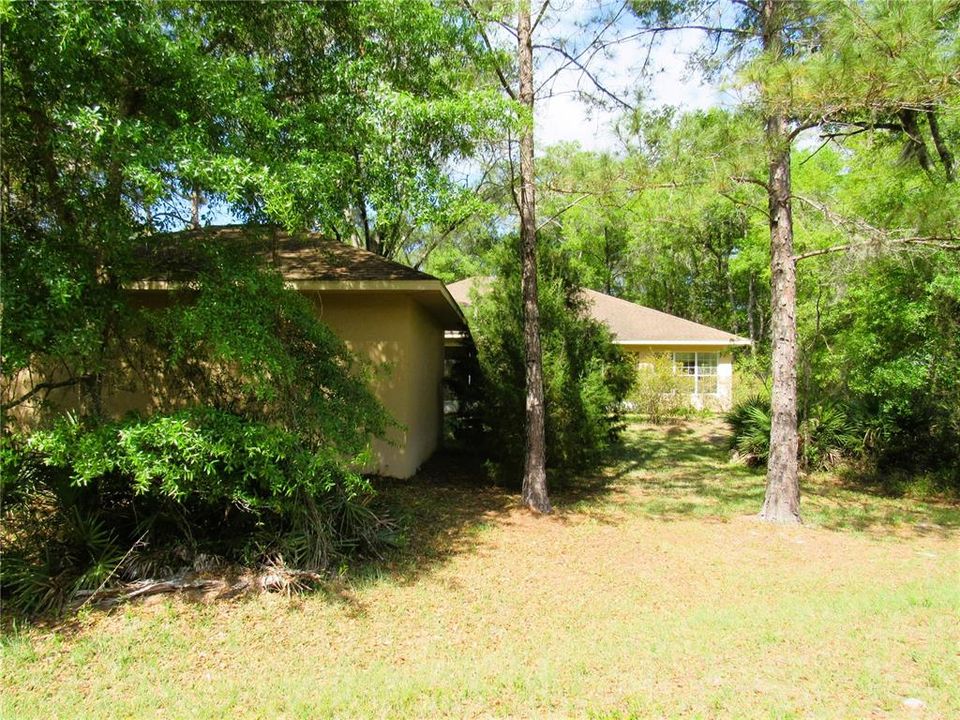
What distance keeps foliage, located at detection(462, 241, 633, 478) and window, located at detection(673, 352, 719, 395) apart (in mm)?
13844

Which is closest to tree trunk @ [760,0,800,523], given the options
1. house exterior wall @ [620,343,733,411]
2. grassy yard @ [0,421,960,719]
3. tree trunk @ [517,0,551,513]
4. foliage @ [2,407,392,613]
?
grassy yard @ [0,421,960,719]

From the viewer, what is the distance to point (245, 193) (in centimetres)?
506

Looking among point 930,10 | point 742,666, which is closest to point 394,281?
point 742,666

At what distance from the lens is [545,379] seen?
9.37 metres

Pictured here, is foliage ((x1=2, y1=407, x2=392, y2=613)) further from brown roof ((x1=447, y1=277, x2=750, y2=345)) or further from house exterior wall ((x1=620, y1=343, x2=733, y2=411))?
house exterior wall ((x1=620, y1=343, x2=733, y2=411))

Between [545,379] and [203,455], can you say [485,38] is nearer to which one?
[545,379]

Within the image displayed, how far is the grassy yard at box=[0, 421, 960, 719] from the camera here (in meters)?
3.56

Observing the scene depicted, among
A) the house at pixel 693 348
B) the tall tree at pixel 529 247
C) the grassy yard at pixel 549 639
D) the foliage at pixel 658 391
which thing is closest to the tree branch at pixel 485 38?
the tall tree at pixel 529 247

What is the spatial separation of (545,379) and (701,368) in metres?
15.7

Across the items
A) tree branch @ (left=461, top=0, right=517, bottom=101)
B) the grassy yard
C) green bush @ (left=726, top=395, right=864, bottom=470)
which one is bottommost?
the grassy yard

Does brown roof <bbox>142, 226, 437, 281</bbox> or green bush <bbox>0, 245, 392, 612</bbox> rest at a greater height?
brown roof <bbox>142, 226, 437, 281</bbox>

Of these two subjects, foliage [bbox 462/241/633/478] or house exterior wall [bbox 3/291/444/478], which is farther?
foliage [bbox 462/241/633/478]

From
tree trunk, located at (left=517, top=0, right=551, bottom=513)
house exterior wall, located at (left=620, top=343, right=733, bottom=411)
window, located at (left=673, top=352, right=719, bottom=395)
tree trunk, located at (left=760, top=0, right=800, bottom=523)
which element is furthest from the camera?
window, located at (left=673, top=352, right=719, bottom=395)

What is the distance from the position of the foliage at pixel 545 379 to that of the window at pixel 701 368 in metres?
13.8
